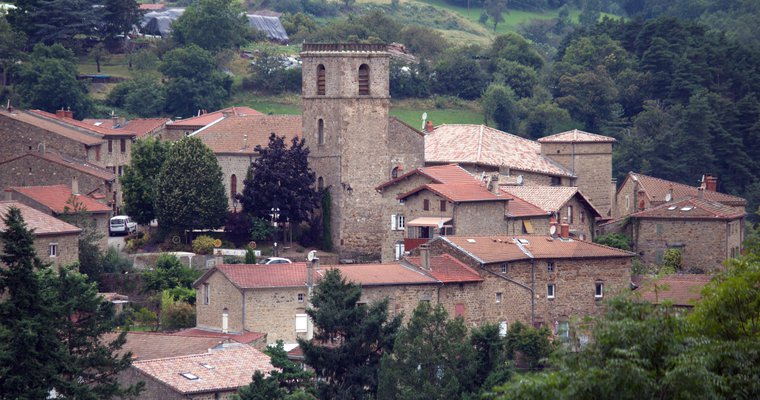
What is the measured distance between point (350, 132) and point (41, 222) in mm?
13157

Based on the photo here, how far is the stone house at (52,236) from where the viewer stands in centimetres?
5825

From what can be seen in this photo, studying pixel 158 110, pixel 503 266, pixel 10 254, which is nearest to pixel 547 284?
pixel 503 266

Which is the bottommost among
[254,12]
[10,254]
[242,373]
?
[242,373]

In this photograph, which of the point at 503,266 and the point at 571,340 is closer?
the point at 571,340

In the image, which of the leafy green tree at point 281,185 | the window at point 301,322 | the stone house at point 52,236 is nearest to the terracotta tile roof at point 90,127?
the leafy green tree at point 281,185

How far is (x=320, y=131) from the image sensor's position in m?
68.2

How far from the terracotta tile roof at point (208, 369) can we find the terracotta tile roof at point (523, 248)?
990cm

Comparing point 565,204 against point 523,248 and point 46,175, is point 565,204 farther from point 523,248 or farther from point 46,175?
point 46,175

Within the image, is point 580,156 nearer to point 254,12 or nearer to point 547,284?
point 547,284

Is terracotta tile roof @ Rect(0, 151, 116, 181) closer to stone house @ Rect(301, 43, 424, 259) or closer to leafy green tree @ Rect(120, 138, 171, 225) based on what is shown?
leafy green tree @ Rect(120, 138, 171, 225)

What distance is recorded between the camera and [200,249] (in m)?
64.9

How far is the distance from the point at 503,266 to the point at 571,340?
2568 centimetres

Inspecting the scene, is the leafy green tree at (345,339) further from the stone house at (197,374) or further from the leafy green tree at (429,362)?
the stone house at (197,374)

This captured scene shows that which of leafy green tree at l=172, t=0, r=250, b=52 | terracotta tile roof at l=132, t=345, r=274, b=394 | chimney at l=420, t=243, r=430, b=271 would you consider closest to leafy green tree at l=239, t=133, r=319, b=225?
chimney at l=420, t=243, r=430, b=271
